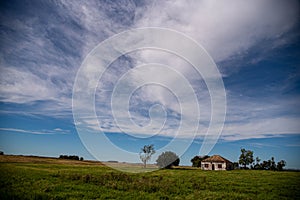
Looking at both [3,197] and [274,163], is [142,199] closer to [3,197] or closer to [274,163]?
[3,197]

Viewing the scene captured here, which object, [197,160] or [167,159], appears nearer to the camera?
[167,159]

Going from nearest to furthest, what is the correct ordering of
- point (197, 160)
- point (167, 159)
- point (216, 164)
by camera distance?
1. point (216, 164)
2. point (167, 159)
3. point (197, 160)

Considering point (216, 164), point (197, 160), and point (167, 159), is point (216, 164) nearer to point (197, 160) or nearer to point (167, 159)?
point (167, 159)

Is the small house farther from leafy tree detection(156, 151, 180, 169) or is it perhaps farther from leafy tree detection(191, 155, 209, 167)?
leafy tree detection(191, 155, 209, 167)

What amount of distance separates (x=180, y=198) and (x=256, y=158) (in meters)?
83.5

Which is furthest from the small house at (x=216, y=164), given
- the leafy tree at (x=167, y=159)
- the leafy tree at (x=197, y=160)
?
the leafy tree at (x=197, y=160)

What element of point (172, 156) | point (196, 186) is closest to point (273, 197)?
point (196, 186)

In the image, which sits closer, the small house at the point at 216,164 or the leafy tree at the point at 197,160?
the small house at the point at 216,164

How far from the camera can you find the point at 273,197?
48.3 ft

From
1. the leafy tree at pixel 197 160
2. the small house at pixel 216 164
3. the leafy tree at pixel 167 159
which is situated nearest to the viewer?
the small house at pixel 216 164

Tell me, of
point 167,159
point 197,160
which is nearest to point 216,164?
point 167,159

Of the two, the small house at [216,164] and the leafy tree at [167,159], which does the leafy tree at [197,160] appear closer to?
the leafy tree at [167,159]

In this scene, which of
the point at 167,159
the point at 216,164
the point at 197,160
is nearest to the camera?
the point at 216,164

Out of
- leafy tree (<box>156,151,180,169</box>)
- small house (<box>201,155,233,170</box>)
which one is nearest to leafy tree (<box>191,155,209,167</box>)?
leafy tree (<box>156,151,180,169</box>)
